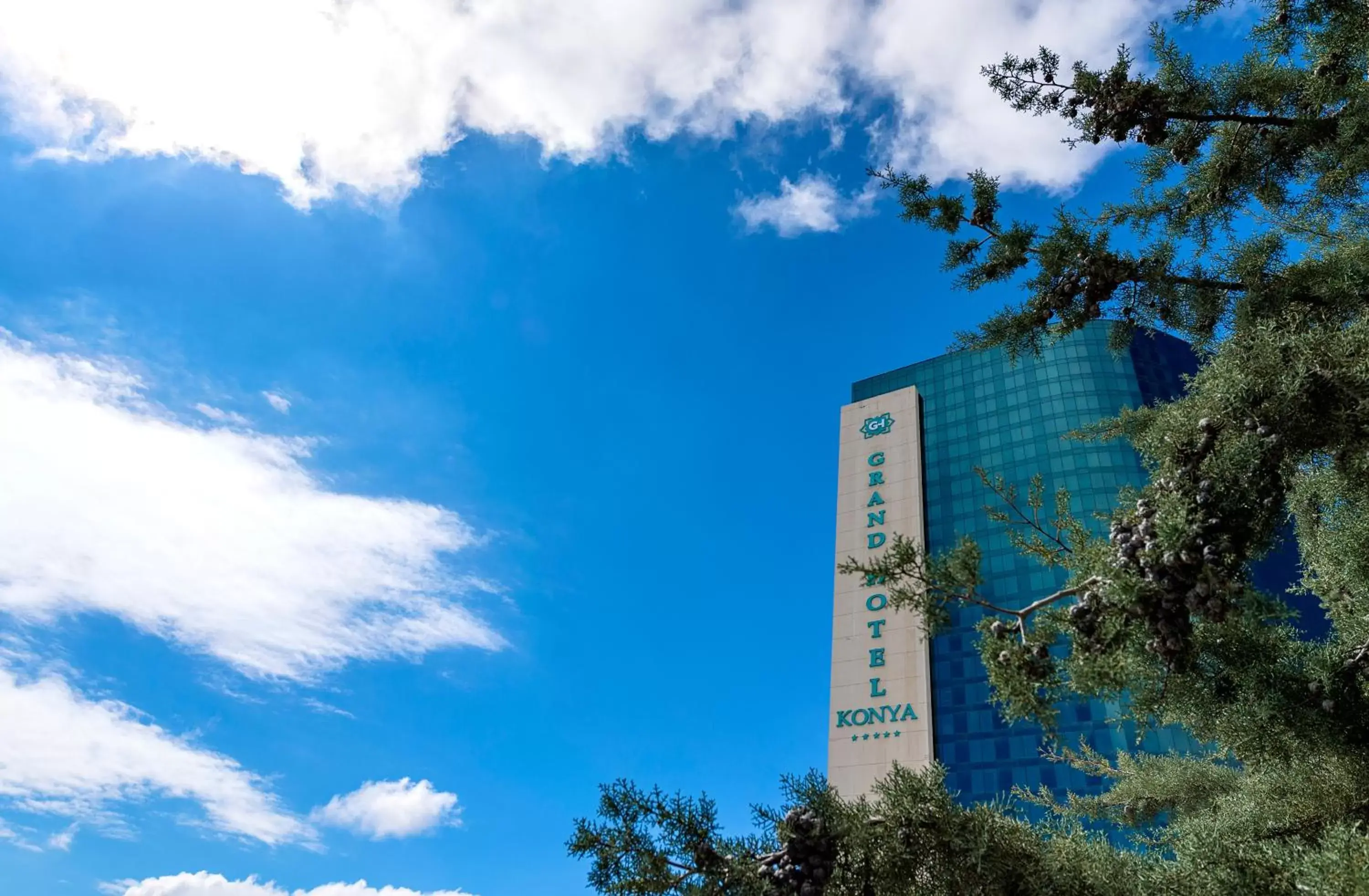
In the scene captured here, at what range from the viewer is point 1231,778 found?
12148mm

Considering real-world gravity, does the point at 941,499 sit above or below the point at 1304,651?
above

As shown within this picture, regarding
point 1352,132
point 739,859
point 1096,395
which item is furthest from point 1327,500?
point 1096,395

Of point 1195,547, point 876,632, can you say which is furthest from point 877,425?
point 1195,547

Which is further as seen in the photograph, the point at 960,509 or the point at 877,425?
the point at 877,425

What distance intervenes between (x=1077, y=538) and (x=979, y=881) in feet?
8.03

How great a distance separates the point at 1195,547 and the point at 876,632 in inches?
2012

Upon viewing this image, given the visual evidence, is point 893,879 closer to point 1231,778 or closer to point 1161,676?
point 1161,676

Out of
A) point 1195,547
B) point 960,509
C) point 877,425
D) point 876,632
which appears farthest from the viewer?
point 877,425

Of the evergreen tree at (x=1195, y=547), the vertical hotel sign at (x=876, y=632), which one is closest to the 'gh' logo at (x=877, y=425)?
the vertical hotel sign at (x=876, y=632)

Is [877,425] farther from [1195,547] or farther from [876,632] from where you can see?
[1195,547]

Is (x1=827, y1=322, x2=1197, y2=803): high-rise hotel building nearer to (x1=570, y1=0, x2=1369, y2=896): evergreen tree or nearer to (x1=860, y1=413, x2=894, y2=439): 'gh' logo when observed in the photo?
(x1=860, y1=413, x2=894, y2=439): 'gh' logo

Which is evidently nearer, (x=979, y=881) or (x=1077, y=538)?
(x=979, y=881)

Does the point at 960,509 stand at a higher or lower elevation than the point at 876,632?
higher

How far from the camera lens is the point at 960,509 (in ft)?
199
